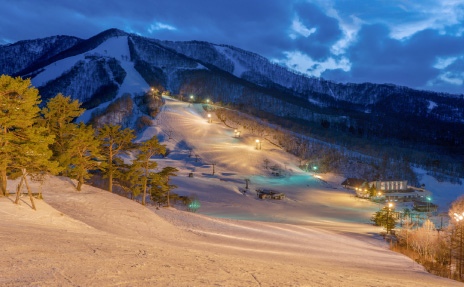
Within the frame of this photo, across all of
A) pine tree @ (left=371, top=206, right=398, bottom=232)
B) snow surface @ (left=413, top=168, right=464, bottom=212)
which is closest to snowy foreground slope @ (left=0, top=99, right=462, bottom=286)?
pine tree @ (left=371, top=206, right=398, bottom=232)

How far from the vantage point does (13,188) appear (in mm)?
20266

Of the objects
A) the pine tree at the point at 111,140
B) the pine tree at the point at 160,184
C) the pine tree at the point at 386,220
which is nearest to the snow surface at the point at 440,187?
the pine tree at the point at 386,220

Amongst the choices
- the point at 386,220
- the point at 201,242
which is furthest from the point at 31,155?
the point at 386,220

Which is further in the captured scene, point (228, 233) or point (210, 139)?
point (210, 139)

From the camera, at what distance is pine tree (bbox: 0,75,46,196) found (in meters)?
15.3

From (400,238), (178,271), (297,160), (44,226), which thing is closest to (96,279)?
(178,271)

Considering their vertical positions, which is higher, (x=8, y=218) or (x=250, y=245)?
(x=8, y=218)

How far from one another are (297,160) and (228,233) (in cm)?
5963

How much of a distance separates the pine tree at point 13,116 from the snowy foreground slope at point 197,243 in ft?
8.45

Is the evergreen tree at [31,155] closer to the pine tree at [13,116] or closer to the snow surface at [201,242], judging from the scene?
the pine tree at [13,116]

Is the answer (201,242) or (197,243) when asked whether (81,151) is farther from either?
(197,243)

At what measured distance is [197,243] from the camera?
1459cm

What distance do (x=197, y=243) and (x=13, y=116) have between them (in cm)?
1275

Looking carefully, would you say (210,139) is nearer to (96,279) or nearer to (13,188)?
(13,188)
